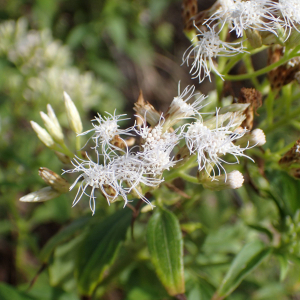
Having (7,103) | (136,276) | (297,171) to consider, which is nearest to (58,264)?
(136,276)

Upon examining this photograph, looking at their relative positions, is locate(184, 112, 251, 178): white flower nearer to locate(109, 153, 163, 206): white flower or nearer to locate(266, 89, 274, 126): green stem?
locate(109, 153, 163, 206): white flower

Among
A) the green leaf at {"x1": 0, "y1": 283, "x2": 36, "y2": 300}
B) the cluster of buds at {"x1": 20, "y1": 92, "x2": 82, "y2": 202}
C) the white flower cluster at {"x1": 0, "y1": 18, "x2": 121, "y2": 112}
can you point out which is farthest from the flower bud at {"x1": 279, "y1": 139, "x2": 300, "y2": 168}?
the white flower cluster at {"x1": 0, "y1": 18, "x2": 121, "y2": 112}

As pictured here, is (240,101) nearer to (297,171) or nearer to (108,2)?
(297,171)

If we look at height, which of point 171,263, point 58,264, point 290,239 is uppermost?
point 171,263

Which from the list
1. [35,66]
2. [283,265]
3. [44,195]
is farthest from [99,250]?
[35,66]

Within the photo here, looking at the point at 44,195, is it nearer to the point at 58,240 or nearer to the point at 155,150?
the point at 58,240

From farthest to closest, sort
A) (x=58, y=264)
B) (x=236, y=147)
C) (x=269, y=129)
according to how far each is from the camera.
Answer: (x=58, y=264) < (x=269, y=129) < (x=236, y=147)

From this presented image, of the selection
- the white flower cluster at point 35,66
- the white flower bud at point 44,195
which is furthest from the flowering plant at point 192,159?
the white flower cluster at point 35,66
